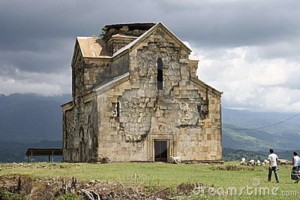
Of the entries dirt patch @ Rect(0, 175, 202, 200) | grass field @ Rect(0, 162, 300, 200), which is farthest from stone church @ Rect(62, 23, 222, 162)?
dirt patch @ Rect(0, 175, 202, 200)

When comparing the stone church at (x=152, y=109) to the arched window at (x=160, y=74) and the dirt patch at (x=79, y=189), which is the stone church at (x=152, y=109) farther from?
the dirt patch at (x=79, y=189)

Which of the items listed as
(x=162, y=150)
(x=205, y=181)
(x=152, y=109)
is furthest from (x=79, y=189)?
(x=162, y=150)

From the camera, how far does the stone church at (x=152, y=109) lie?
4022 cm

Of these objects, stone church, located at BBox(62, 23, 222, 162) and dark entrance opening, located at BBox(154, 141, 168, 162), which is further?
dark entrance opening, located at BBox(154, 141, 168, 162)

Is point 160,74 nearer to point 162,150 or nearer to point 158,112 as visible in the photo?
point 158,112

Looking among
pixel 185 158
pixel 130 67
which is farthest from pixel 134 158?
pixel 130 67

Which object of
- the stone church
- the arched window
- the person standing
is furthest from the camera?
the arched window

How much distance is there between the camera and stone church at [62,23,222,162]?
4022cm

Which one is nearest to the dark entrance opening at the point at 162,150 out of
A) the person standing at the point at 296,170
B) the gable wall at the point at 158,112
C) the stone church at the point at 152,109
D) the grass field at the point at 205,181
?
the stone church at the point at 152,109

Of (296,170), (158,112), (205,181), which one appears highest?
(158,112)

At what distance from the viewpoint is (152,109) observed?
4162 centimetres

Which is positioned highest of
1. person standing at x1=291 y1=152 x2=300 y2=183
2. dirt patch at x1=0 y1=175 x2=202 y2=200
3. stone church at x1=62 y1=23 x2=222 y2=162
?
stone church at x1=62 y1=23 x2=222 y2=162

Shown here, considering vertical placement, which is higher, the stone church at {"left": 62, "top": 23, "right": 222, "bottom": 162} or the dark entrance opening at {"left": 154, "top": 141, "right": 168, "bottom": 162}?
the stone church at {"left": 62, "top": 23, "right": 222, "bottom": 162}

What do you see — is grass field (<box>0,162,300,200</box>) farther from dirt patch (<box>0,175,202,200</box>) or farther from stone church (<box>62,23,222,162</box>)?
stone church (<box>62,23,222,162</box>)
